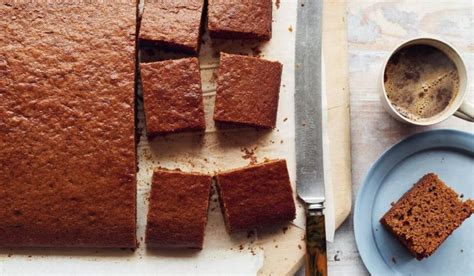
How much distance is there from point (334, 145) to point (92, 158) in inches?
54.8

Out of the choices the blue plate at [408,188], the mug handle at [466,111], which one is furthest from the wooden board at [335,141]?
the mug handle at [466,111]

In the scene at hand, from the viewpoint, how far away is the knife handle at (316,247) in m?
3.55

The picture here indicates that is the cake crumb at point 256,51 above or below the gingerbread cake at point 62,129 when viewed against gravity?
above

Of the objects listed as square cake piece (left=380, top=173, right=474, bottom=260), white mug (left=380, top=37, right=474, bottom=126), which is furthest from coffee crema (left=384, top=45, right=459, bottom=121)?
square cake piece (left=380, top=173, right=474, bottom=260)

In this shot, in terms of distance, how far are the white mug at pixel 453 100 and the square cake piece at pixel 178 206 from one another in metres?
1.14

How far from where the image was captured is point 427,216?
145 inches

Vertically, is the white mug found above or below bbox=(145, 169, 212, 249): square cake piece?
above

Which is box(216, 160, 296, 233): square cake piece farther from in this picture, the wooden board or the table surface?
the table surface

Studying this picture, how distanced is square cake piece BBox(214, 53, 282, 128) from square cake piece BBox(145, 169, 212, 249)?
15.7 inches

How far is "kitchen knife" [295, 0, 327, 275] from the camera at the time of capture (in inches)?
143

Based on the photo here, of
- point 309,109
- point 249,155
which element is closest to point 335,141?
point 309,109

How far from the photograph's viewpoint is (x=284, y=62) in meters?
3.74

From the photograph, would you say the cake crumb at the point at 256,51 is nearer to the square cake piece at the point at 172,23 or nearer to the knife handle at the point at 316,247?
the square cake piece at the point at 172,23

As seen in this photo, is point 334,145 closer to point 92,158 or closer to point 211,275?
point 211,275
